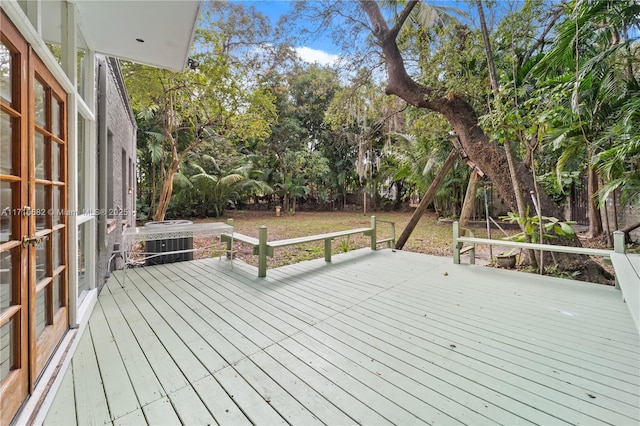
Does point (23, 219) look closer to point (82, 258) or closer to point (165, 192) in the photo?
point (82, 258)

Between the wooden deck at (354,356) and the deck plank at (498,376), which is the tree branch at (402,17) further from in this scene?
the deck plank at (498,376)

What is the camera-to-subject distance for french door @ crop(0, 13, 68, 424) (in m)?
1.29

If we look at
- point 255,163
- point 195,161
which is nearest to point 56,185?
point 195,161

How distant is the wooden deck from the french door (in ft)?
0.88

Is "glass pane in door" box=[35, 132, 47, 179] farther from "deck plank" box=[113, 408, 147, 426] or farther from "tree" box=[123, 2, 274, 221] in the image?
"tree" box=[123, 2, 274, 221]

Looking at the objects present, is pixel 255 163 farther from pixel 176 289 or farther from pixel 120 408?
pixel 120 408

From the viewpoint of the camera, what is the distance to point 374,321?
2.48 metres

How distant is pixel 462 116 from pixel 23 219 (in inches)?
223

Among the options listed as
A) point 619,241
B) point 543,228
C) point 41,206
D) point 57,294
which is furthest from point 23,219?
point 543,228

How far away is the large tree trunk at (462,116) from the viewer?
4.68m

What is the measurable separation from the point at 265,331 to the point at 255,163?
1175 cm

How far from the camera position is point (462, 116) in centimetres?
502

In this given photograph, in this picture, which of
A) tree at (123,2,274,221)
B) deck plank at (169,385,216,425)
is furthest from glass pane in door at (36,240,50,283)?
tree at (123,2,274,221)

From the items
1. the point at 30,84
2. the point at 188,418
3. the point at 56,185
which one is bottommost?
the point at 188,418
